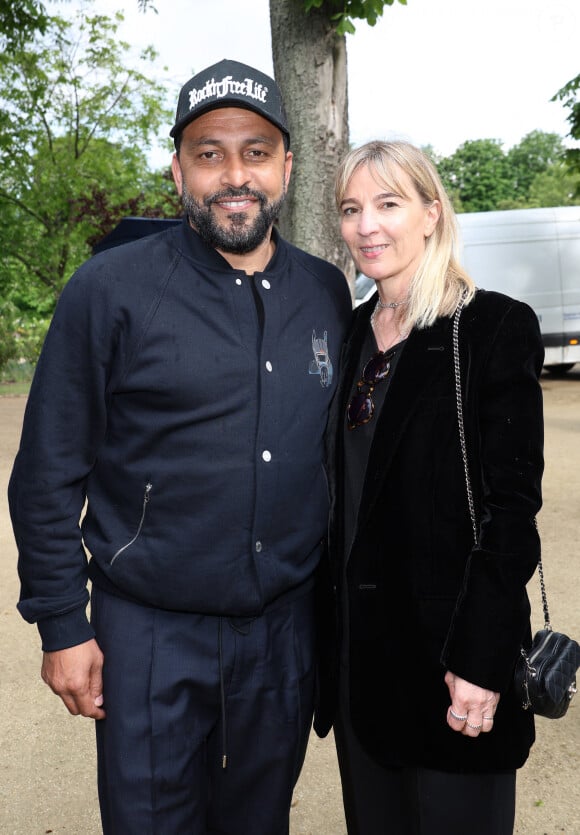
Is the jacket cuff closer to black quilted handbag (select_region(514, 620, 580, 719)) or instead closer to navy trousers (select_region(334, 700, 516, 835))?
navy trousers (select_region(334, 700, 516, 835))

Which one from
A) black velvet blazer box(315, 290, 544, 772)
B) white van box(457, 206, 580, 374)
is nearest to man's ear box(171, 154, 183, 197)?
black velvet blazer box(315, 290, 544, 772)

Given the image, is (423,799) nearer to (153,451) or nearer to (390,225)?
(153,451)

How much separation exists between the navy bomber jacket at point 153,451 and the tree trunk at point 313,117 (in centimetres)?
378

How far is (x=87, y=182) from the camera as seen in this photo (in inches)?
842

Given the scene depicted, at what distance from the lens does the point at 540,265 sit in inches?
629

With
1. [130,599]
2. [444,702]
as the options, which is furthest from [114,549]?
[444,702]

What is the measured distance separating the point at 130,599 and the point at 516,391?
1082mm

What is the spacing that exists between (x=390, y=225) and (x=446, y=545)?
2.80ft

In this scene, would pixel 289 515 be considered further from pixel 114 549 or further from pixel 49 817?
pixel 49 817

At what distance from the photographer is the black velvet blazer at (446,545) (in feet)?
6.92

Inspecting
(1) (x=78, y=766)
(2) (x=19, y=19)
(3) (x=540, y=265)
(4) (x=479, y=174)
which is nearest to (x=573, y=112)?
(3) (x=540, y=265)

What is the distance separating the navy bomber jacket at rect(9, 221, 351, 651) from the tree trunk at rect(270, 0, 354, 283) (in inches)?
149

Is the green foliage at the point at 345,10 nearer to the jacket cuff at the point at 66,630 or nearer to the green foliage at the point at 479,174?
the jacket cuff at the point at 66,630

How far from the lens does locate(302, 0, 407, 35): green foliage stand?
5.93 m
